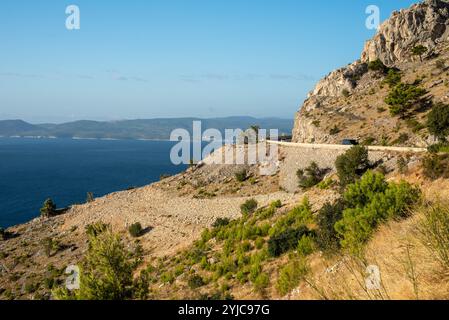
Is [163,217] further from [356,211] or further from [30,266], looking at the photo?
[356,211]

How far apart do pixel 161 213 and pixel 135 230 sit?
5.02 metres

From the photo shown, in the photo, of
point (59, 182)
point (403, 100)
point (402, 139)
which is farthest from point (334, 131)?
point (59, 182)

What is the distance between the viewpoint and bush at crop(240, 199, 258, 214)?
132ft

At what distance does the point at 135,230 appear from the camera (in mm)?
45469

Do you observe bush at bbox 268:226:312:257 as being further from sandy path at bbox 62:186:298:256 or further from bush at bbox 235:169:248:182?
bush at bbox 235:169:248:182

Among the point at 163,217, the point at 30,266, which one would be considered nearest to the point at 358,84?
the point at 163,217

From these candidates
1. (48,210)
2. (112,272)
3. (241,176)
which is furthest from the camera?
(48,210)

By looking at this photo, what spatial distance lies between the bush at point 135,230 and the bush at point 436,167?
31294 millimetres

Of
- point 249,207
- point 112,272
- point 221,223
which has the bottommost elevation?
point 221,223

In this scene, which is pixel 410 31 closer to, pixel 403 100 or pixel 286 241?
pixel 403 100

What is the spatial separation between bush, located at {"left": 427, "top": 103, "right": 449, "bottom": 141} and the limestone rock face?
44167 millimetres

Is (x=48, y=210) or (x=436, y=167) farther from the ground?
(x=436, y=167)

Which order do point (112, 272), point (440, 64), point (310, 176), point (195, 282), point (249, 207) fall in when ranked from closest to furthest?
point (112, 272) < point (195, 282) < point (249, 207) < point (310, 176) < point (440, 64)
